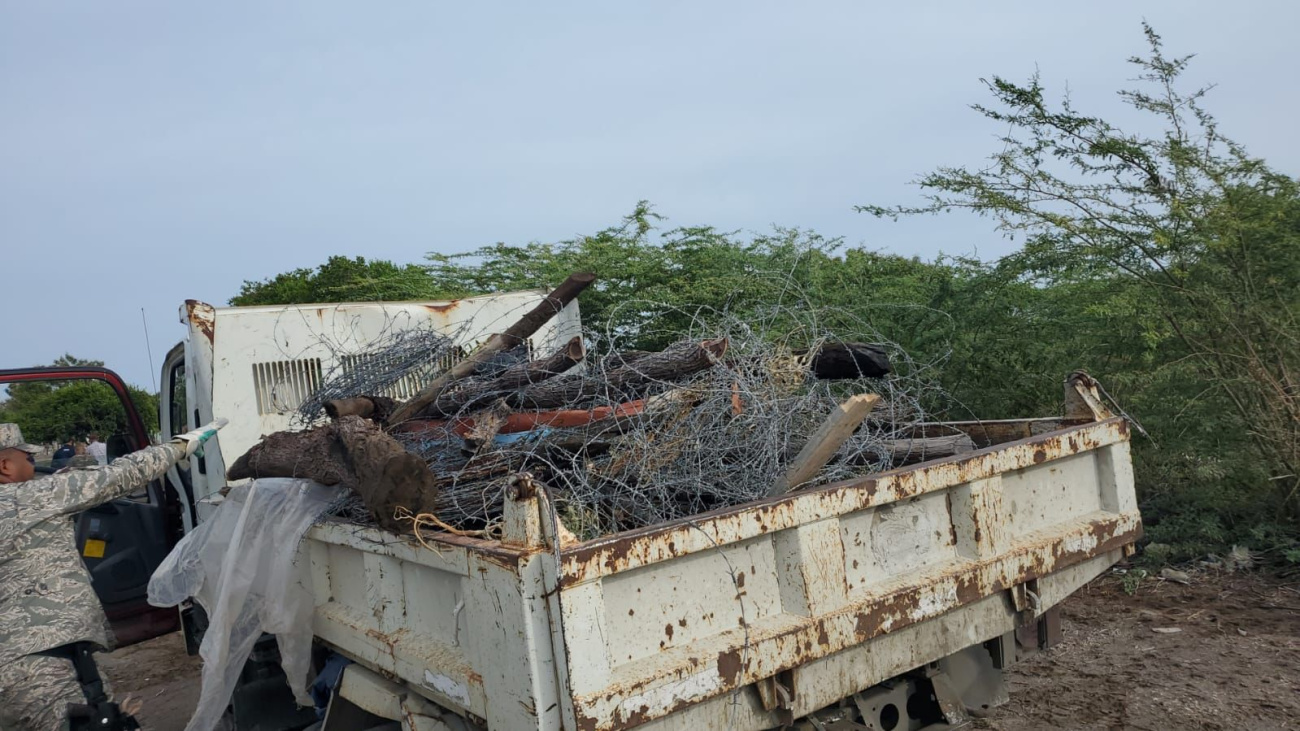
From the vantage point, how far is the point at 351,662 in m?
3.18

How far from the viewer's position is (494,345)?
4324 millimetres

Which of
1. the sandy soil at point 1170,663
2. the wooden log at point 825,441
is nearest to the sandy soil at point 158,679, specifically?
the wooden log at point 825,441

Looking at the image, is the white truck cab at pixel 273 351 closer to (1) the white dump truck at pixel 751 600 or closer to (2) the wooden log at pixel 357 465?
(2) the wooden log at pixel 357 465

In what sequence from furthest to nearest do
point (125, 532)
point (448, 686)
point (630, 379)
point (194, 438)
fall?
point (125, 532) → point (194, 438) → point (630, 379) → point (448, 686)

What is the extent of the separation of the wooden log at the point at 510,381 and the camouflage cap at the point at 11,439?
1.77m

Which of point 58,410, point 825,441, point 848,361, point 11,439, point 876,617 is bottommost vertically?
point 876,617

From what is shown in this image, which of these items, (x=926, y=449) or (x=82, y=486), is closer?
(x=926, y=449)

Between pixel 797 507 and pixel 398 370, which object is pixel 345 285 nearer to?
pixel 398 370

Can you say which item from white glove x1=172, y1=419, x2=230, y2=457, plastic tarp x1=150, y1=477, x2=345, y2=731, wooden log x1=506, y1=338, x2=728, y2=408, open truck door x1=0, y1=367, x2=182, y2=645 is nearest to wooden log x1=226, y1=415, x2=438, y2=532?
plastic tarp x1=150, y1=477, x2=345, y2=731

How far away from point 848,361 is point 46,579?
326 centimetres

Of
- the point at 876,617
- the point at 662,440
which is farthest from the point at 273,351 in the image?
the point at 876,617

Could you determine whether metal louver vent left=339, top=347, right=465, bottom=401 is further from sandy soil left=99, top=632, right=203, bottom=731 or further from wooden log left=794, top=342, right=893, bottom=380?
sandy soil left=99, top=632, right=203, bottom=731

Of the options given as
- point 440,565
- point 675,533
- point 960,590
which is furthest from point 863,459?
point 440,565

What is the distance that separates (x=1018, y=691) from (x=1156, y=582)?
175 centimetres
